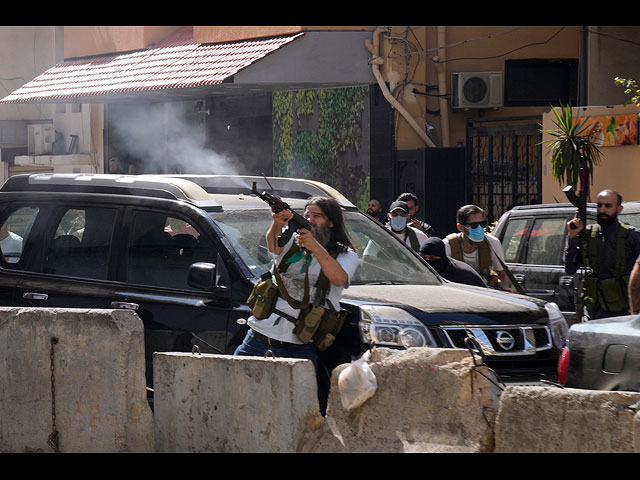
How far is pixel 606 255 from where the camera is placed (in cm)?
924

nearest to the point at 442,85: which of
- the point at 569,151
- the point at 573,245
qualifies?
the point at 569,151

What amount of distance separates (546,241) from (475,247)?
1.14 m

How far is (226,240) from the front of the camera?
24.6 ft

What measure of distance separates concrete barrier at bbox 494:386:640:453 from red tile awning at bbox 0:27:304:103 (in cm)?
1421

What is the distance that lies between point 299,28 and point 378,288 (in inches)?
510

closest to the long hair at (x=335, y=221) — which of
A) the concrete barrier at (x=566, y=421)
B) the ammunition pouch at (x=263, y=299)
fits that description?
the ammunition pouch at (x=263, y=299)

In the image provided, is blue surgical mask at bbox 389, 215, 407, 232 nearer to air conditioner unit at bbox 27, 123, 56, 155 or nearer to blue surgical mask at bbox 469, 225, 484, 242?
blue surgical mask at bbox 469, 225, 484, 242

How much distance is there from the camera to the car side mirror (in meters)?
7.01

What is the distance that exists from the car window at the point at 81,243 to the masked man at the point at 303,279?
1.74 m

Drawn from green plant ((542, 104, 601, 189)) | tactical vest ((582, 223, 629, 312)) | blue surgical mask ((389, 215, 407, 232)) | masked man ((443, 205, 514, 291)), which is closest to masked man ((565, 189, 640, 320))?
tactical vest ((582, 223, 629, 312))

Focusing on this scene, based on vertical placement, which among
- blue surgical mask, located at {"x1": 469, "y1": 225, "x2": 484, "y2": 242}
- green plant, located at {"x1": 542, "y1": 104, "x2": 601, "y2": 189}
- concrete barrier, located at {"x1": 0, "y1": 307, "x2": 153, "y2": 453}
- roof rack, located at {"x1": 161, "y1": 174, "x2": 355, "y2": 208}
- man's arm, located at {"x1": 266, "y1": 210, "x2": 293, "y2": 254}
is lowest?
concrete barrier, located at {"x1": 0, "y1": 307, "x2": 153, "y2": 453}

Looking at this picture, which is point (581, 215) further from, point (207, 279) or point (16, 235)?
point (16, 235)

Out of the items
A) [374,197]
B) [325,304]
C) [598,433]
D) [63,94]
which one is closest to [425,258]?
[325,304]
